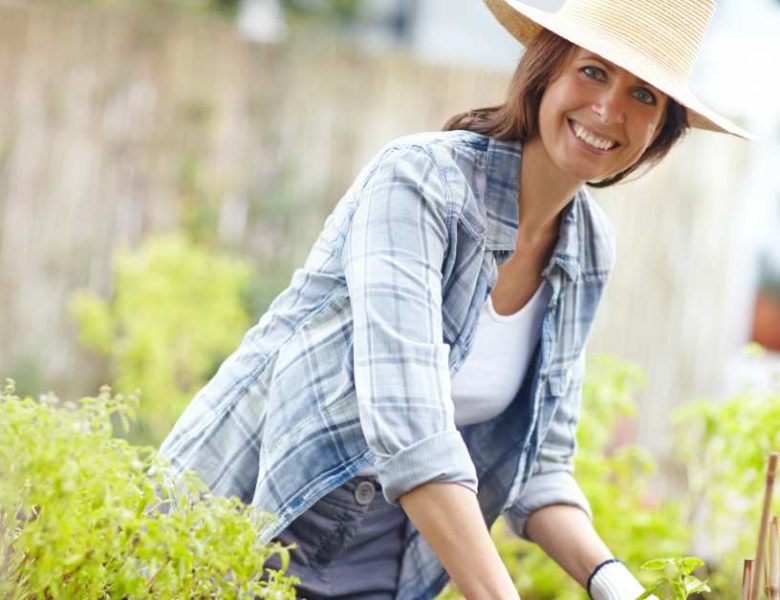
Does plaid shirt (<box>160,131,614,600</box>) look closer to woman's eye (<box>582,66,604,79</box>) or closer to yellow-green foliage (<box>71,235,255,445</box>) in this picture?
woman's eye (<box>582,66,604,79</box>)

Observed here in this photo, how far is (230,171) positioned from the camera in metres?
6.55

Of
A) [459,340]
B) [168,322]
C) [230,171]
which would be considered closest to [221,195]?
[230,171]

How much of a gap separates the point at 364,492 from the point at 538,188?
0.52 meters

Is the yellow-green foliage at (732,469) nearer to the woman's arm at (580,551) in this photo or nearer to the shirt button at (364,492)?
the woman's arm at (580,551)

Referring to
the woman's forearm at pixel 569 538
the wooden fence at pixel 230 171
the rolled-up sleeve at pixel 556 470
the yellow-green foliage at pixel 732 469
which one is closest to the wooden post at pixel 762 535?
the woman's forearm at pixel 569 538

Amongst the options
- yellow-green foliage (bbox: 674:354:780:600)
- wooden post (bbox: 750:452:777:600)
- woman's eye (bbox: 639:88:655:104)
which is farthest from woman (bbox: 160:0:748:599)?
yellow-green foliage (bbox: 674:354:780:600)

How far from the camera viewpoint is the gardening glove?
1.96 m

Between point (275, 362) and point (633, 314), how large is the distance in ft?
15.0

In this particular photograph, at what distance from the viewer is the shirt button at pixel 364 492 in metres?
1.98

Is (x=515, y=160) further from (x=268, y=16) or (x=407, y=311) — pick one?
(x=268, y=16)

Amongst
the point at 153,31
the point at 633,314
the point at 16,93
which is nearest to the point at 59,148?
the point at 16,93

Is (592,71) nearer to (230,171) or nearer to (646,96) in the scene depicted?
(646,96)

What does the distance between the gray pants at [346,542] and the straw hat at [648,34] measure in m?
0.71

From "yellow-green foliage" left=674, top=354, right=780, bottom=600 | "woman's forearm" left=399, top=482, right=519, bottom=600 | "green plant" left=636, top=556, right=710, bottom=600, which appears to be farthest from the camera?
"yellow-green foliage" left=674, top=354, right=780, bottom=600
